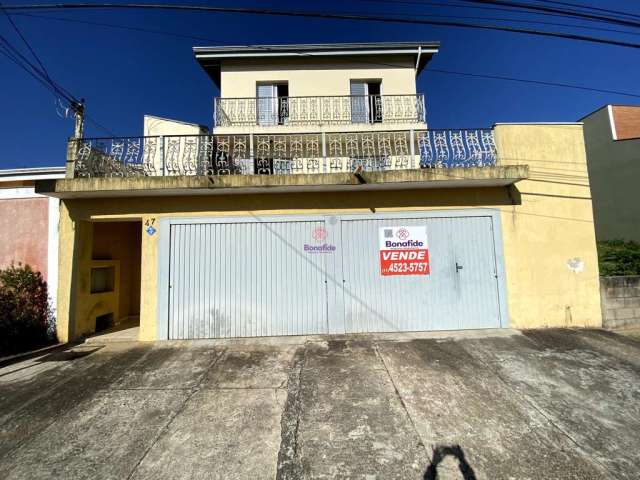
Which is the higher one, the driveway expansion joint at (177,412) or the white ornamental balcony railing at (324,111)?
the white ornamental balcony railing at (324,111)

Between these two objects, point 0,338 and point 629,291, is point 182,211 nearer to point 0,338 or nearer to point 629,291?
point 0,338

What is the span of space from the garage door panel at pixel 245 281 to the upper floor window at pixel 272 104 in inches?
282

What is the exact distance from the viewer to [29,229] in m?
5.91

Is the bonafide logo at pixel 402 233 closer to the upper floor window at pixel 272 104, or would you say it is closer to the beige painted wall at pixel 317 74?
the upper floor window at pixel 272 104

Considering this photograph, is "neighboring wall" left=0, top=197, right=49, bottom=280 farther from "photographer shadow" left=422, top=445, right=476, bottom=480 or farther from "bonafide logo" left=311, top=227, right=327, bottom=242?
"photographer shadow" left=422, top=445, right=476, bottom=480

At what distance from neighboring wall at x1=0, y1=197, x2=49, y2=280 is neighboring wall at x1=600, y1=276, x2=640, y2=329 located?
11463mm

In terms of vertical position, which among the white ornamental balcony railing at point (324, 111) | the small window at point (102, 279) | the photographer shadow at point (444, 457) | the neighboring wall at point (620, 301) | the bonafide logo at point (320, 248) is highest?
the white ornamental balcony railing at point (324, 111)

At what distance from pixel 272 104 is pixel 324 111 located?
90.5 inches

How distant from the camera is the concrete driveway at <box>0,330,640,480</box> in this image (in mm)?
2545

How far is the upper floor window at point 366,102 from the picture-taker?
1134cm

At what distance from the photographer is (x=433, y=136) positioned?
19.6ft

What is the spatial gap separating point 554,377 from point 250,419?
4.10m

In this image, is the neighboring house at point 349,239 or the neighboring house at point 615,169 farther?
the neighboring house at point 615,169

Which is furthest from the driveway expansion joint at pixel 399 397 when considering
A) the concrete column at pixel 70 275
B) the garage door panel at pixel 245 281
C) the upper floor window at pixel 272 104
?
the upper floor window at pixel 272 104
